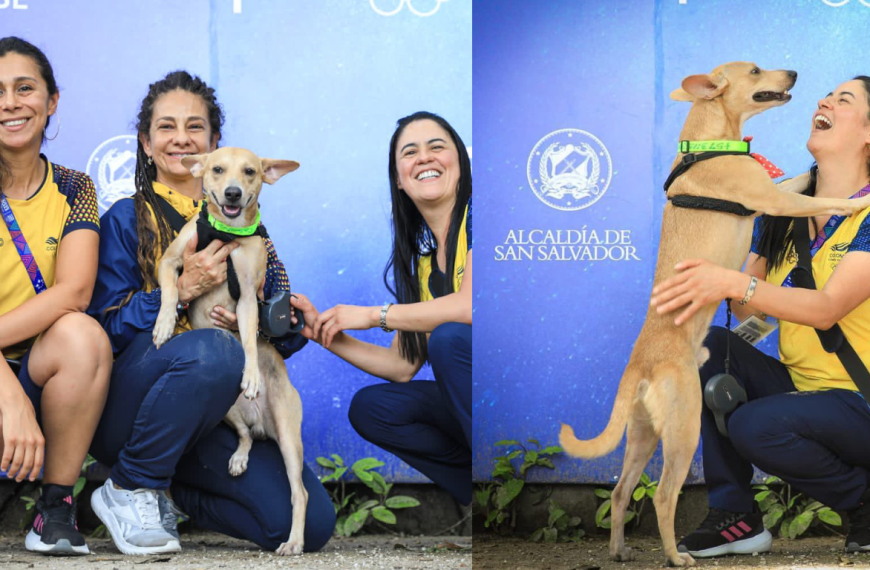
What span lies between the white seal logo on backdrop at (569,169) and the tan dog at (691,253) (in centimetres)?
38

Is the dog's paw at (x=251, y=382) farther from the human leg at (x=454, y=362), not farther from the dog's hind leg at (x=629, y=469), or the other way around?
the dog's hind leg at (x=629, y=469)

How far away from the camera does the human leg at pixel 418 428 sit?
137 inches

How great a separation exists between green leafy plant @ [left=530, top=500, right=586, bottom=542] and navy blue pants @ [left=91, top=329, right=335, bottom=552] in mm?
702

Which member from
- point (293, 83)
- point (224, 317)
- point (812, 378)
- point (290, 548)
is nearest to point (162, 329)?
point (224, 317)

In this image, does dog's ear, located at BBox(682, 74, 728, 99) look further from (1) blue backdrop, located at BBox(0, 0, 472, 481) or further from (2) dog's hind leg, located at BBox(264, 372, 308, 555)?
(2) dog's hind leg, located at BBox(264, 372, 308, 555)

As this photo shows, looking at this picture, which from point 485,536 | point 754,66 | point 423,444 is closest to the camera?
point 754,66

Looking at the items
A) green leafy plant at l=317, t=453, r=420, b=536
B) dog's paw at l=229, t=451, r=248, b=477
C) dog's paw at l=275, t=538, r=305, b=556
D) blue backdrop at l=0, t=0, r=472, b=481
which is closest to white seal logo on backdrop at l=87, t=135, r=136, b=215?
blue backdrop at l=0, t=0, r=472, b=481

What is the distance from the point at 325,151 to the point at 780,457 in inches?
75.6

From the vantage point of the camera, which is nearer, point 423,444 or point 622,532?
point 622,532

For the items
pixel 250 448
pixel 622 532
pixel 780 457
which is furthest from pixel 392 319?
pixel 780 457

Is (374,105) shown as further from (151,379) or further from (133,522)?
(133,522)

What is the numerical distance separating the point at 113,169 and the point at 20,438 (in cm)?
121

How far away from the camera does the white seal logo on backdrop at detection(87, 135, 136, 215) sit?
363 cm

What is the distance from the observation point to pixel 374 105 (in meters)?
3.64
